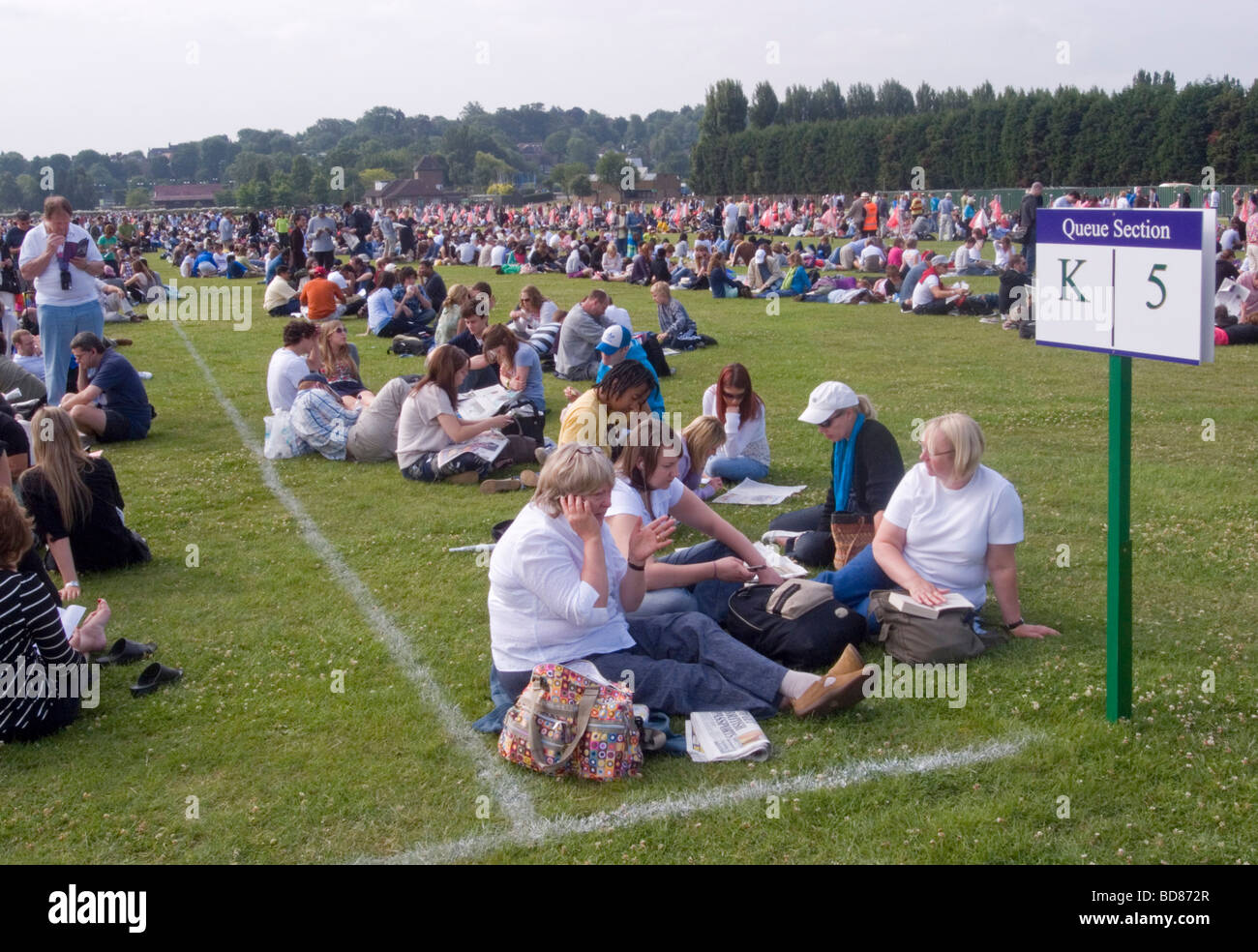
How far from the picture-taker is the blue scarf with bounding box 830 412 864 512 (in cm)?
720

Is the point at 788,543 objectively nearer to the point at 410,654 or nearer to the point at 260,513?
the point at 410,654

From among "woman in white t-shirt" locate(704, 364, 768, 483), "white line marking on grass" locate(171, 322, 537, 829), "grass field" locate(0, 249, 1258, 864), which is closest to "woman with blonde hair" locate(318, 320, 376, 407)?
"white line marking on grass" locate(171, 322, 537, 829)

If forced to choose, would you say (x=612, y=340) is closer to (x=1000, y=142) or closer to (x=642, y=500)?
(x=642, y=500)

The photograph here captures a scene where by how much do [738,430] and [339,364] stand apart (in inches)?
206

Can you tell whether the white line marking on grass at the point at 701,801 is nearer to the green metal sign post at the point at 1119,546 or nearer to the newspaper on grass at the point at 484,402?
the green metal sign post at the point at 1119,546

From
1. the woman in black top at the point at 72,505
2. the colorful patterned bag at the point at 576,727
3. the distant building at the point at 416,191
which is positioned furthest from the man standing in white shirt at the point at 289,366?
the distant building at the point at 416,191

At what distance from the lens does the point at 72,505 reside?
7.43 metres

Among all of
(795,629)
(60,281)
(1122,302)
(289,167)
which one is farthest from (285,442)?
(289,167)

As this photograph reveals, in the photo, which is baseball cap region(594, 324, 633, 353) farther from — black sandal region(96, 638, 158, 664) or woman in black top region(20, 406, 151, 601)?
black sandal region(96, 638, 158, 664)

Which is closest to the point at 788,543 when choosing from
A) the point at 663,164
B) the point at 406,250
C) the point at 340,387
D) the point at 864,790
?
the point at 864,790

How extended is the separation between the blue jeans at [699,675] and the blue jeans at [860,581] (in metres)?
0.91

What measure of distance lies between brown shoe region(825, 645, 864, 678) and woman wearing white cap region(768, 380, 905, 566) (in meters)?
1.66
